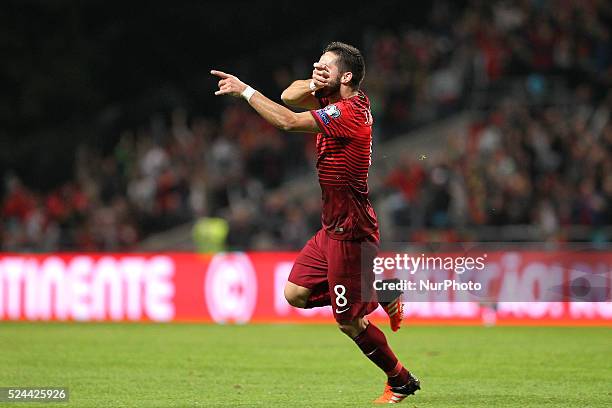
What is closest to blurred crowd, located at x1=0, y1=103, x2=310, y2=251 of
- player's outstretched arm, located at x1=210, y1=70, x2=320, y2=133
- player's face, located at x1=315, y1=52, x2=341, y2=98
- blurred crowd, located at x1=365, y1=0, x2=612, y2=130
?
blurred crowd, located at x1=365, y1=0, x2=612, y2=130

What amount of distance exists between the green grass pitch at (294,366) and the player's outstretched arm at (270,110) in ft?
6.38

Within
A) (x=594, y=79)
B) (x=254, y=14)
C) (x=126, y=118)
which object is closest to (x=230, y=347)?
(x=594, y=79)

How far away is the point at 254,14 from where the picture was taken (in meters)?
28.4

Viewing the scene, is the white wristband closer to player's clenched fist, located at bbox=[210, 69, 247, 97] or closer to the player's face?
player's clenched fist, located at bbox=[210, 69, 247, 97]

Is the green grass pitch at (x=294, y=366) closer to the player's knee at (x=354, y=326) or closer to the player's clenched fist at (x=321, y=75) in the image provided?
the player's knee at (x=354, y=326)

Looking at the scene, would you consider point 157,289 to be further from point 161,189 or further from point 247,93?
point 247,93

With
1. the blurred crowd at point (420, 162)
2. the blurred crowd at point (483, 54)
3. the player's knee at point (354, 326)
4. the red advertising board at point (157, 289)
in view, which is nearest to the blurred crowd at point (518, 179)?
the blurred crowd at point (420, 162)

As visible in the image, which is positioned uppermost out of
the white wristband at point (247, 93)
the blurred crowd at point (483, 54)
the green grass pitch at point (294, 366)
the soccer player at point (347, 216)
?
the blurred crowd at point (483, 54)

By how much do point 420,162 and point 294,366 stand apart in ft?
31.7

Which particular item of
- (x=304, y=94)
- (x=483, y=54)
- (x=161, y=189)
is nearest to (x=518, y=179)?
(x=483, y=54)

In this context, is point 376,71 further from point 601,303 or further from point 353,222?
point 353,222

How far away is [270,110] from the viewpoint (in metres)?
7.77

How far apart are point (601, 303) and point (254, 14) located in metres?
14.5

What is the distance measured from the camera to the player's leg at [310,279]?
8500 mm
